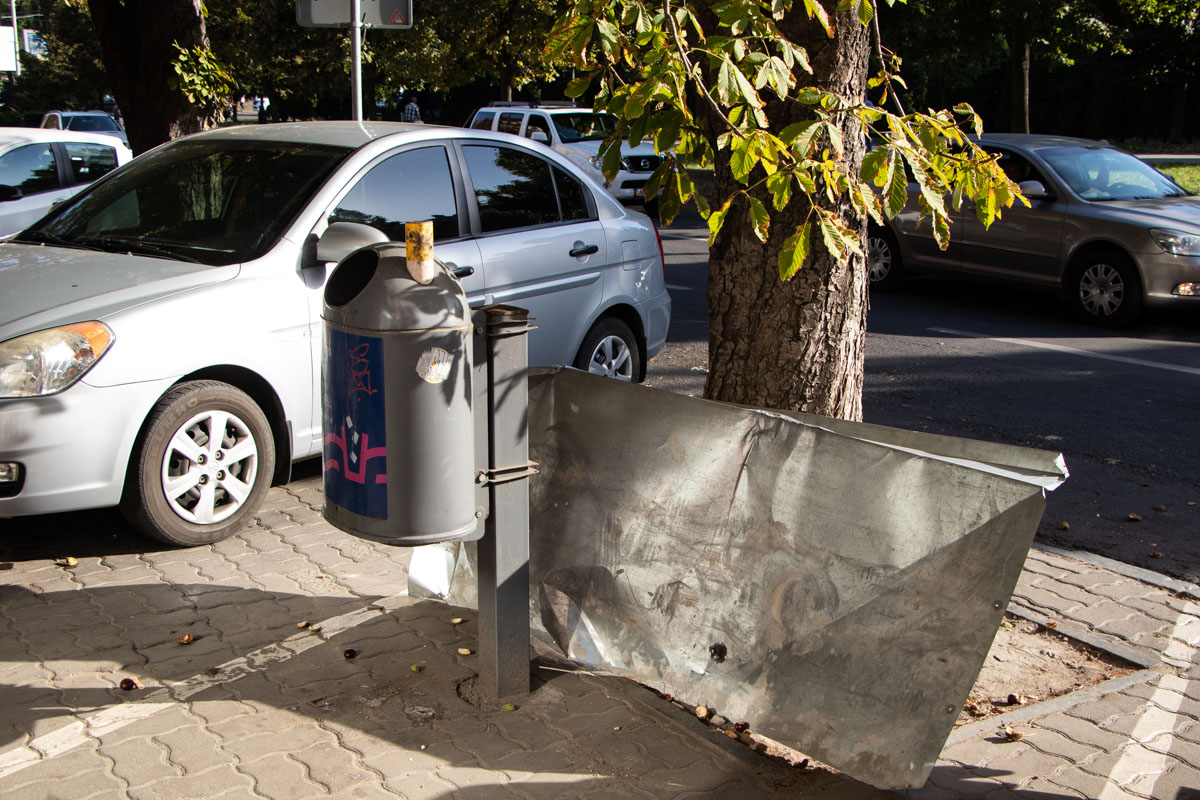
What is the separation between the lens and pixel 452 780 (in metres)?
3.33

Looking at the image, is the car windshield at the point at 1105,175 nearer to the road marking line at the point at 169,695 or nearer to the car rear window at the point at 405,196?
the car rear window at the point at 405,196

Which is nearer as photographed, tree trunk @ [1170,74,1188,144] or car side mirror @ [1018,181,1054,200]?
car side mirror @ [1018,181,1054,200]

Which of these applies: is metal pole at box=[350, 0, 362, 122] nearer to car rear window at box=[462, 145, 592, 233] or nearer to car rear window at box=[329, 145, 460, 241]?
car rear window at box=[462, 145, 592, 233]

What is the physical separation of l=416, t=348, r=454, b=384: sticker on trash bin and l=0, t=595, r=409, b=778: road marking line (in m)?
1.35

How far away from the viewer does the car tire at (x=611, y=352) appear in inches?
274

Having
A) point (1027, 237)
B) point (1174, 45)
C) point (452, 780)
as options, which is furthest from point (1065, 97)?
point (452, 780)

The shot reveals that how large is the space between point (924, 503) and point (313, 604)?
2.54 meters

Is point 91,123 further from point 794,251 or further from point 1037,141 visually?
point 794,251

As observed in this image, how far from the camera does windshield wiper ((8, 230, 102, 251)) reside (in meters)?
5.64

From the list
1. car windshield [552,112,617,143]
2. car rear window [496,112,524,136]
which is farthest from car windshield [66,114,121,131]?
car windshield [552,112,617,143]

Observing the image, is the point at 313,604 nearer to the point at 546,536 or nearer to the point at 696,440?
the point at 546,536

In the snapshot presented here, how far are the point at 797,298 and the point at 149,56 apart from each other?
8.10 m

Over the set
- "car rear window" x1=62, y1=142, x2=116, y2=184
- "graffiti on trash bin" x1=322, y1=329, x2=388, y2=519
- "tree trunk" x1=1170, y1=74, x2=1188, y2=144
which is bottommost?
"graffiti on trash bin" x1=322, y1=329, x2=388, y2=519

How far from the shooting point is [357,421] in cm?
343
